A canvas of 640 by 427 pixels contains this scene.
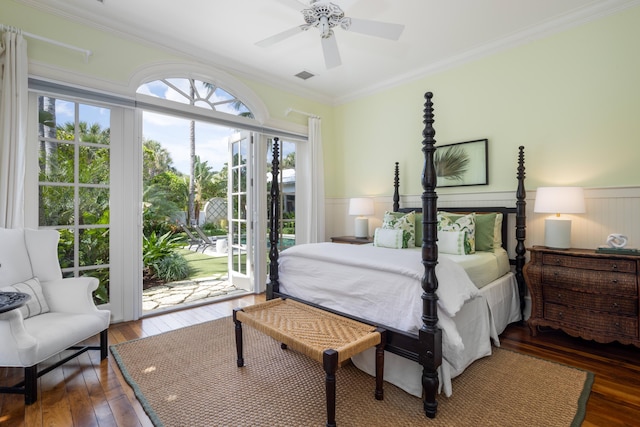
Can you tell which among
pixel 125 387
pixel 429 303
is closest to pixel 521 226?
pixel 429 303

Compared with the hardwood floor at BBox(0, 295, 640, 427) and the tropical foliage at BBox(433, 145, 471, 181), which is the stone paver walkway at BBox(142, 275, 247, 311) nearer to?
the hardwood floor at BBox(0, 295, 640, 427)

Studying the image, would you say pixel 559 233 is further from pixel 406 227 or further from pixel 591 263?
pixel 406 227

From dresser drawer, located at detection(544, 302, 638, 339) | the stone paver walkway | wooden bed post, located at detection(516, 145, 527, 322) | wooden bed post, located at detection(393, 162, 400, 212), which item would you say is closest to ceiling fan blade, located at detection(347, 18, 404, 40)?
wooden bed post, located at detection(516, 145, 527, 322)

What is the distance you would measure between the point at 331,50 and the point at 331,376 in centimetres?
250

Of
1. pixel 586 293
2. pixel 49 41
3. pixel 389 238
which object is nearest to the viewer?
pixel 586 293

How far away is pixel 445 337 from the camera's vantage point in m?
1.89

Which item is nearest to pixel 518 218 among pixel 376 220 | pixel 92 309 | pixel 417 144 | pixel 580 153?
pixel 580 153

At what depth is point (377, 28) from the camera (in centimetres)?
250

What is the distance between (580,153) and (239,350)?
3435 mm

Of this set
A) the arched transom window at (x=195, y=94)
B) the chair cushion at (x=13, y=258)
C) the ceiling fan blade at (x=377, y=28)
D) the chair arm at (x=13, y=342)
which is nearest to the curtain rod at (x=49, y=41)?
the arched transom window at (x=195, y=94)

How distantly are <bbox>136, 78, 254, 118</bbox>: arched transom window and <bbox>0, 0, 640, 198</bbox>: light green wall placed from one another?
238 millimetres

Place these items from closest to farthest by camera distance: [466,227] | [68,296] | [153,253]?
[68,296] < [466,227] < [153,253]

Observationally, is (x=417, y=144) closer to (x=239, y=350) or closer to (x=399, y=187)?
(x=399, y=187)

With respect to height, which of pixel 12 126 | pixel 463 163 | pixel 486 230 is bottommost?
pixel 486 230
